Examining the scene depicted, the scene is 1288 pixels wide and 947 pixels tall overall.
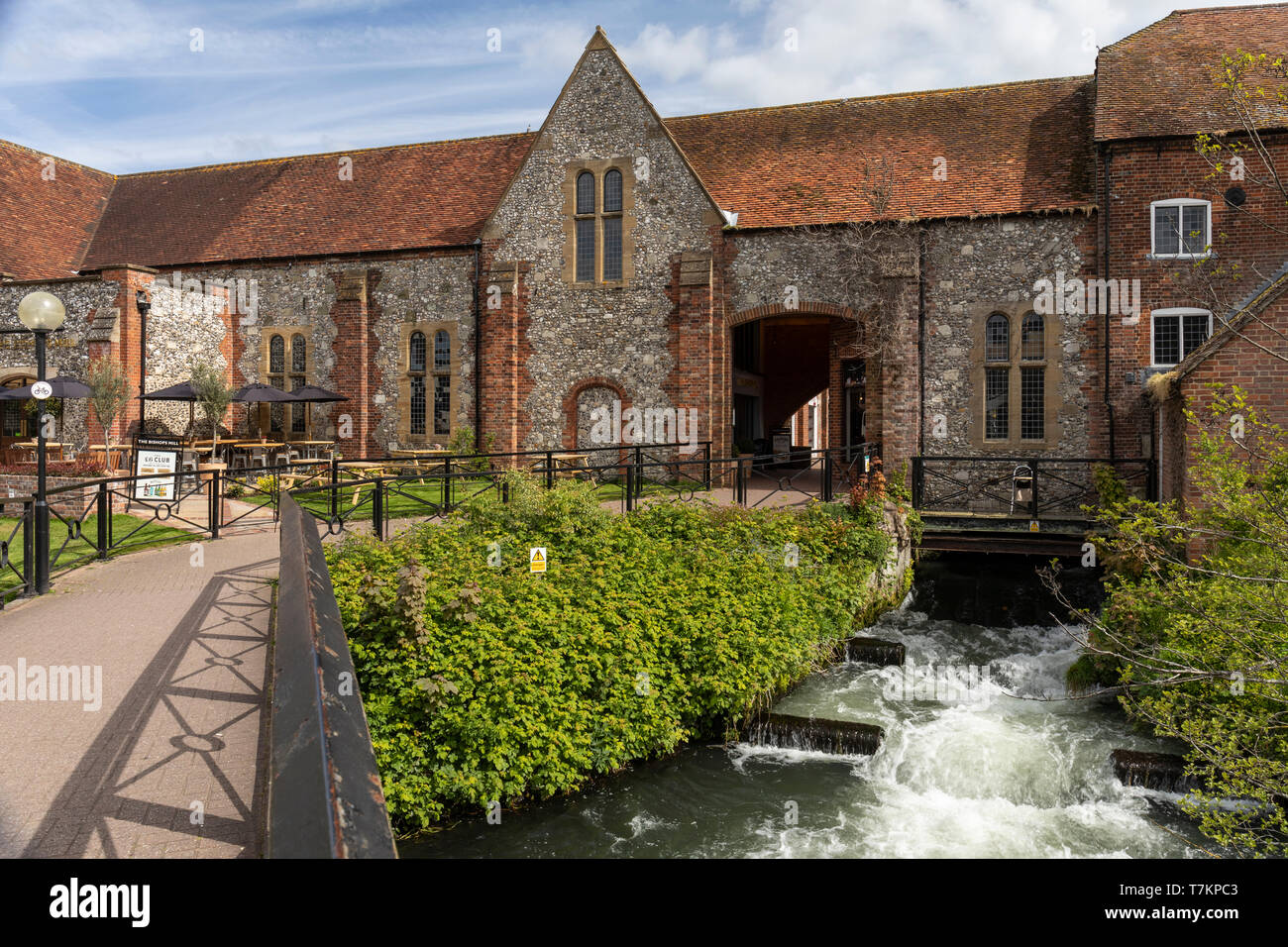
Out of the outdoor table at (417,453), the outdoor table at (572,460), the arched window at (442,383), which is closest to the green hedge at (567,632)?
the outdoor table at (572,460)

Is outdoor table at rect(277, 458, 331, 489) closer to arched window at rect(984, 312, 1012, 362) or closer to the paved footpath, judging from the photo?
the paved footpath

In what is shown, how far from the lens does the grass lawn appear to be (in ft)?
35.0

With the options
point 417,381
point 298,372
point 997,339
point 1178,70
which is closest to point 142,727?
point 997,339

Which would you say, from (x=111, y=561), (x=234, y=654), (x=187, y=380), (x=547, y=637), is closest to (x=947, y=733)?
(x=547, y=637)

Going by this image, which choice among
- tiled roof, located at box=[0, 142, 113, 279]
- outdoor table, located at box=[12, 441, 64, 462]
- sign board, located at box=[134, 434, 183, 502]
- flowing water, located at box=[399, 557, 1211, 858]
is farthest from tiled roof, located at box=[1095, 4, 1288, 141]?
tiled roof, located at box=[0, 142, 113, 279]

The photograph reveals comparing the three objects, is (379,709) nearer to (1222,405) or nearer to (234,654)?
(234,654)

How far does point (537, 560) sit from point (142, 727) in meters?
5.66

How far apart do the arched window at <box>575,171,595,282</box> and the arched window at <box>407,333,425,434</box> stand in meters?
5.16

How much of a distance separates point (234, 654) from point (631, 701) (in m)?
3.74

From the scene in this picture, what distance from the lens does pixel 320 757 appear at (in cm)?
207

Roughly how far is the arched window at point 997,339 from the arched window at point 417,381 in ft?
48.2

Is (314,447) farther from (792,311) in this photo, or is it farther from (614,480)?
(792,311)

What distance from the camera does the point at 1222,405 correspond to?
6.02 meters

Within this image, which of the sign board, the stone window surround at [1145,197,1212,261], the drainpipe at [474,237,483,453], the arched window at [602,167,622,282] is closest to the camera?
the sign board
